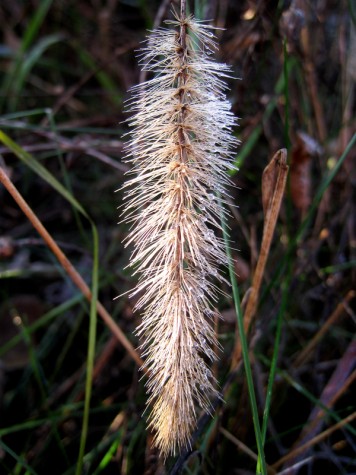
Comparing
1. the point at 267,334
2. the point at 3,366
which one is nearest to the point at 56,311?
the point at 3,366

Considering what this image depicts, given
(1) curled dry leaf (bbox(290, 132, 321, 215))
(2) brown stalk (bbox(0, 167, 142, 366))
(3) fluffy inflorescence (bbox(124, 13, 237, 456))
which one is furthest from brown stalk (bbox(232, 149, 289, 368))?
(1) curled dry leaf (bbox(290, 132, 321, 215))

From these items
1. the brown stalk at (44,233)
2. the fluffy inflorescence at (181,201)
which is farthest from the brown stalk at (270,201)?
the brown stalk at (44,233)

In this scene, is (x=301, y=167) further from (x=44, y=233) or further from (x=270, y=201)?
→ (x=44, y=233)

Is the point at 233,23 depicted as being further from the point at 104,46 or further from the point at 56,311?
the point at 56,311

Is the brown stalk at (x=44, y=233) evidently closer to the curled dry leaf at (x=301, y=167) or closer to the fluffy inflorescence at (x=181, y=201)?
the fluffy inflorescence at (x=181, y=201)

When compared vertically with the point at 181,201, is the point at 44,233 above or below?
below

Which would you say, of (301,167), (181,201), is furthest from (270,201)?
(301,167)

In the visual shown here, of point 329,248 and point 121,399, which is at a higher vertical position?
point 329,248

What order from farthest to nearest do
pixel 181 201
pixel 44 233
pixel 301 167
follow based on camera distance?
pixel 301 167 → pixel 44 233 → pixel 181 201

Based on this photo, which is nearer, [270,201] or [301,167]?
[270,201]

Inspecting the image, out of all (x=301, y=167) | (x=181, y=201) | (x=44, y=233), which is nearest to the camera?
(x=181, y=201)

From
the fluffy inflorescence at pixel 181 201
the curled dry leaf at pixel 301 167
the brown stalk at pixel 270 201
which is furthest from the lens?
the curled dry leaf at pixel 301 167
